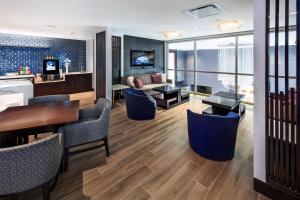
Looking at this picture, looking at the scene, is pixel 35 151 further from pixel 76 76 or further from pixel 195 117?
pixel 76 76

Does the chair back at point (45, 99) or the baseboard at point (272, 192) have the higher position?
A: the chair back at point (45, 99)

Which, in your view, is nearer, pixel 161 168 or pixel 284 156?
pixel 284 156

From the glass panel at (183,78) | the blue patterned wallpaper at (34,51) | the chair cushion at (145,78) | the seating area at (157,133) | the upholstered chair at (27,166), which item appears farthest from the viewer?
the glass panel at (183,78)

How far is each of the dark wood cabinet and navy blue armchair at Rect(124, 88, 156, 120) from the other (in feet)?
14.3

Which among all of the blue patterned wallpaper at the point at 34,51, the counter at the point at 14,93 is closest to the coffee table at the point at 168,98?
the counter at the point at 14,93

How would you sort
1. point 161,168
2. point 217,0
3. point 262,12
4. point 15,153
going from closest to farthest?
point 15,153 → point 262,12 → point 161,168 → point 217,0

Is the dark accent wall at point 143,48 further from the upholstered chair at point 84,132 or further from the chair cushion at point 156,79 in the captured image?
the upholstered chair at point 84,132

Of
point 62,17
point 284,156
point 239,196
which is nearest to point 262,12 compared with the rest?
point 284,156

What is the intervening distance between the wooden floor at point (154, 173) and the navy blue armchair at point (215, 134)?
0.13m

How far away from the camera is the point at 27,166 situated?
148 centimetres

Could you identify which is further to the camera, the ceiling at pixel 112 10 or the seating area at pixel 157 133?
the ceiling at pixel 112 10

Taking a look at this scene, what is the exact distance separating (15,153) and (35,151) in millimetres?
132

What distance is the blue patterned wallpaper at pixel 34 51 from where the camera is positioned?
22.1 ft

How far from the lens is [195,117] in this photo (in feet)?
8.93
